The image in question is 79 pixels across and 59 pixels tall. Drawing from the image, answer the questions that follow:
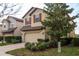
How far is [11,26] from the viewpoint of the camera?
12.7 ft

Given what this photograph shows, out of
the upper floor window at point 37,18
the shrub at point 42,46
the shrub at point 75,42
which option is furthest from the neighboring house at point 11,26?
the shrub at point 75,42

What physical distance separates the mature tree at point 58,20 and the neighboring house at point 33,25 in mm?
91

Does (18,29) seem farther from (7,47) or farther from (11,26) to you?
(7,47)

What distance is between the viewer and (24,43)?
385 centimetres

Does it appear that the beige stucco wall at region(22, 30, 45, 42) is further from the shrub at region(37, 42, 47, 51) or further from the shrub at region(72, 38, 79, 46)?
the shrub at region(72, 38, 79, 46)

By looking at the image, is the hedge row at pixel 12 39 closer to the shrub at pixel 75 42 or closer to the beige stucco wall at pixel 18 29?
the beige stucco wall at pixel 18 29

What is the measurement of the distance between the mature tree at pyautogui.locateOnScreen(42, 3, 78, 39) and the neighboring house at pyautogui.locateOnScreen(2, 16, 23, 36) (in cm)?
39

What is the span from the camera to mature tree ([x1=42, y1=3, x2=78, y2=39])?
3.79 m

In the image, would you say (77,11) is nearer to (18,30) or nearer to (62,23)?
(62,23)

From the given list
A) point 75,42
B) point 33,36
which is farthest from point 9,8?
point 75,42

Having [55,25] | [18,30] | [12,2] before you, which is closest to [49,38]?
[55,25]

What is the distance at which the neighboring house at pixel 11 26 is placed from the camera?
3.84m

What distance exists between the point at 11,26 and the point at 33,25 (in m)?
0.34

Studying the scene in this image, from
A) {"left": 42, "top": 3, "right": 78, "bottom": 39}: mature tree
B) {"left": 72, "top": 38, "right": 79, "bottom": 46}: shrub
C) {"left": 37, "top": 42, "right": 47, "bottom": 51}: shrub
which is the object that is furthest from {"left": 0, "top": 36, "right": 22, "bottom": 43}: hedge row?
{"left": 72, "top": 38, "right": 79, "bottom": 46}: shrub
